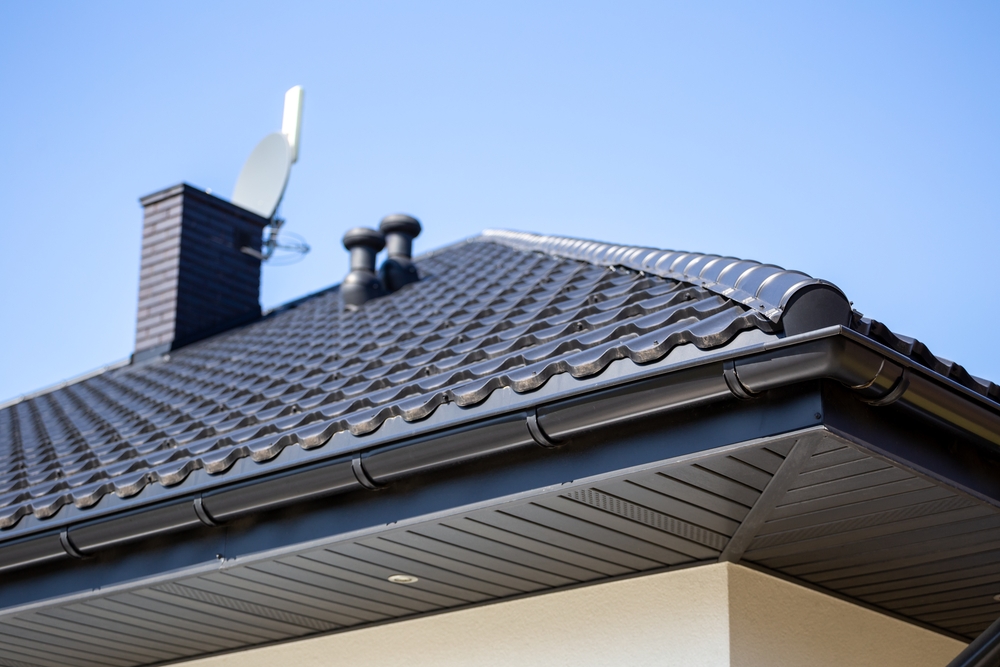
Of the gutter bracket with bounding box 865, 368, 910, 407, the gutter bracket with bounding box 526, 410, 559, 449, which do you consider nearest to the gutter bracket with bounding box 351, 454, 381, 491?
the gutter bracket with bounding box 526, 410, 559, 449

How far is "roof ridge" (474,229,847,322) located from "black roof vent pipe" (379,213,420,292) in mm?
1473

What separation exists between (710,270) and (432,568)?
166 centimetres

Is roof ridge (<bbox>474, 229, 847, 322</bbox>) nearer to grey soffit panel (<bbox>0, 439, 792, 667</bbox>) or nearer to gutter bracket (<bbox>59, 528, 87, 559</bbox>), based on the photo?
grey soffit panel (<bbox>0, 439, 792, 667</bbox>)

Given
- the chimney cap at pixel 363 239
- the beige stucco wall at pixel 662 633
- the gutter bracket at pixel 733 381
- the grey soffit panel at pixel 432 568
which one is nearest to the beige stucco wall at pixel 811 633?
the beige stucco wall at pixel 662 633

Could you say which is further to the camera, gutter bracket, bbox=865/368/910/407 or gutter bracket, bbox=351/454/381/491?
gutter bracket, bbox=351/454/381/491

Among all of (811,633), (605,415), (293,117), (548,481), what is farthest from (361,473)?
(293,117)

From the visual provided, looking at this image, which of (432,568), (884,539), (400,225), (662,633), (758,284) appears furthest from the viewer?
(400,225)

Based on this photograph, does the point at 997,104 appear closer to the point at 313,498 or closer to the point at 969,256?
the point at 969,256

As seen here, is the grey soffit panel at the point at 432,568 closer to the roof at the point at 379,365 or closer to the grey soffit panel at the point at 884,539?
the grey soffit panel at the point at 884,539

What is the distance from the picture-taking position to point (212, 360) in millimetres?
8570

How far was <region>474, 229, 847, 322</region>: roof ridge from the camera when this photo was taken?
2967mm

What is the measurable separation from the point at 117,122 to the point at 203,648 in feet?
18.1

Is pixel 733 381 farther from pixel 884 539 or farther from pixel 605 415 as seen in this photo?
pixel 884 539

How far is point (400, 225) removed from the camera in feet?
32.1
